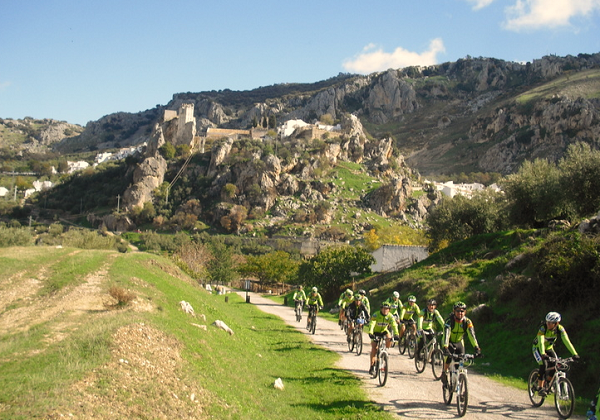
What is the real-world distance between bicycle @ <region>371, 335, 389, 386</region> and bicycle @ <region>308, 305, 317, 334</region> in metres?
10.8

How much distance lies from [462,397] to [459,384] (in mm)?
275

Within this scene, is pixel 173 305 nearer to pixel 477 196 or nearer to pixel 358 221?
pixel 477 196

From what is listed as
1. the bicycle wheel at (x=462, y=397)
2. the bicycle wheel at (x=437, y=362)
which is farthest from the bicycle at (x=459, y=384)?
the bicycle wheel at (x=437, y=362)

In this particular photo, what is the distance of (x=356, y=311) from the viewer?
18.8 metres

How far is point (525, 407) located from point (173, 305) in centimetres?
1273

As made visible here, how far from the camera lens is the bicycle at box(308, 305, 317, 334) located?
24.9 meters

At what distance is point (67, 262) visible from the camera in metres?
24.9

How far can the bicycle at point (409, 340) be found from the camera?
1745 cm

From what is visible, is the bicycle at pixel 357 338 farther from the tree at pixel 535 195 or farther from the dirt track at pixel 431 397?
the tree at pixel 535 195

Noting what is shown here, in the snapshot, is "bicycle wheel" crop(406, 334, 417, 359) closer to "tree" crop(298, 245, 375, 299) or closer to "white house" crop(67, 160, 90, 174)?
"tree" crop(298, 245, 375, 299)

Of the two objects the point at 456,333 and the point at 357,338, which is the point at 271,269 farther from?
the point at 456,333

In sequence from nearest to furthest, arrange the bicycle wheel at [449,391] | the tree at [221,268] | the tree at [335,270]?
the bicycle wheel at [449,391]
the tree at [335,270]
the tree at [221,268]

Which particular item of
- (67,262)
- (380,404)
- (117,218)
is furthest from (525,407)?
(117,218)

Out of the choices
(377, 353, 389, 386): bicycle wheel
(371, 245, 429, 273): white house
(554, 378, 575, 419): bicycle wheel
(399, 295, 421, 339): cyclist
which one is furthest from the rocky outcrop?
(554, 378, 575, 419): bicycle wheel
